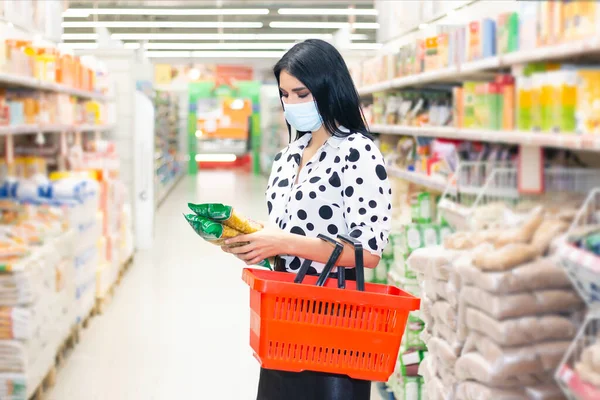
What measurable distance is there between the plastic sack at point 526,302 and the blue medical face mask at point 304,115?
66 centimetres

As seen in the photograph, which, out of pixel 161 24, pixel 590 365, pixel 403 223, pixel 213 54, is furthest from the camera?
pixel 213 54

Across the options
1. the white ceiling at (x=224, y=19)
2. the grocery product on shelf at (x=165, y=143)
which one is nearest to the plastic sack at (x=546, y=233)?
the grocery product on shelf at (x=165, y=143)

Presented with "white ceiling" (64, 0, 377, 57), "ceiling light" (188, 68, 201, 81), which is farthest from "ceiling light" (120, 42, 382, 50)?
"ceiling light" (188, 68, 201, 81)

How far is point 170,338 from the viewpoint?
6.05m

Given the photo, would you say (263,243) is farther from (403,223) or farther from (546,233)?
(403,223)

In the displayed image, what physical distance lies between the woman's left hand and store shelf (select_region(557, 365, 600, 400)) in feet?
2.47

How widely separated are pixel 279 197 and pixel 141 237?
26.4ft

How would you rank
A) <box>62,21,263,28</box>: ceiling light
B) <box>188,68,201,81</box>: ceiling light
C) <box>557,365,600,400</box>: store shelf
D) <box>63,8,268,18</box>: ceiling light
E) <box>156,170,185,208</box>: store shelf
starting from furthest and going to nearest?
<box>188,68,201,81</box>: ceiling light
<box>62,21,263,28</box>: ceiling light
<box>63,8,268,18</box>: ceiling light
<box>156,170,185,208</box>: store shelf
<box>557,365,600,400</box>: store shelf

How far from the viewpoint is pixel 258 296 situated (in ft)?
6.82

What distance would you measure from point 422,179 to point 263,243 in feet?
8.30

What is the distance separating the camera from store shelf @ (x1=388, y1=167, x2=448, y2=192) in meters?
4.06

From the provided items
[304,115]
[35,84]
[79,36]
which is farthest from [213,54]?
[304,115]

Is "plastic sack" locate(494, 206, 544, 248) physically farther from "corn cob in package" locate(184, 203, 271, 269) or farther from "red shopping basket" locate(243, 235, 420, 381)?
"corn cob in package" locate(184, 203, 271, 269)

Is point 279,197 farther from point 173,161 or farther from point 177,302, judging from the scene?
point 173,161
